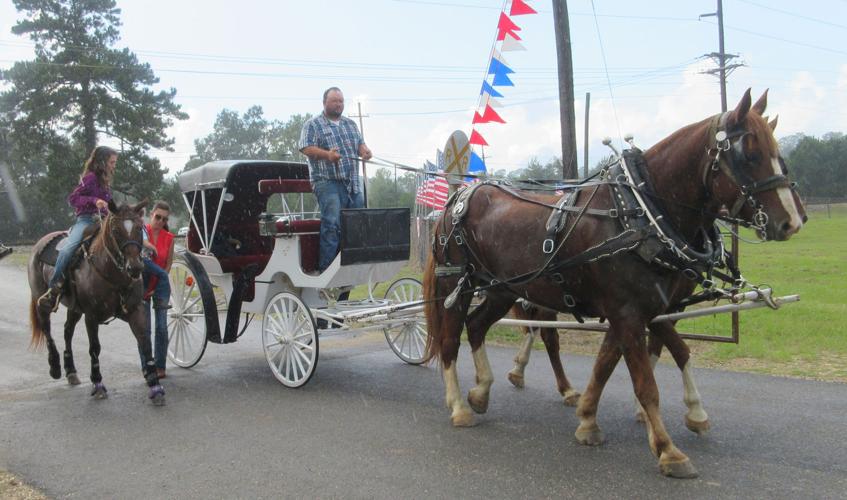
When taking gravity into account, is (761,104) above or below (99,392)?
above

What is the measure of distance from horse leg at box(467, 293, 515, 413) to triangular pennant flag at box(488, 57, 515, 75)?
487 cm

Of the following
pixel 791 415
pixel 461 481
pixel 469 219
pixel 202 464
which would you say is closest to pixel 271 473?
pixel 202 464

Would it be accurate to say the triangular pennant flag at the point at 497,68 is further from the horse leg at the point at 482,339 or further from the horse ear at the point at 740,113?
the horse ear at the point at 740,113

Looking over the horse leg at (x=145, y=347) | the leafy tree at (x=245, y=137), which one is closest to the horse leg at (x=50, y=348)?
the horse leg at (x=145, y=347)

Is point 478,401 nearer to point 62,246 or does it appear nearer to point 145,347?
point 145,347

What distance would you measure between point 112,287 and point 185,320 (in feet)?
5.20

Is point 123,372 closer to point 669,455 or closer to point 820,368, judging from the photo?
point 669,455

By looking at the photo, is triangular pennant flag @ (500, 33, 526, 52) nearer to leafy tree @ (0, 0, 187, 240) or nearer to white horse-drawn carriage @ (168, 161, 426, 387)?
white horse-drawn carriage @ (168, 161, 426, 387)

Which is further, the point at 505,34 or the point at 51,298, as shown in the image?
the point at 505,34

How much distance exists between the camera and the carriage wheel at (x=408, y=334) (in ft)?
24.2

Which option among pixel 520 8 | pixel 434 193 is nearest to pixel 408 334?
pixel 520 8

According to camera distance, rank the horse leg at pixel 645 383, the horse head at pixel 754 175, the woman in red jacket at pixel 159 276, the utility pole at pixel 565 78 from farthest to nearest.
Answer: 1. the utility pole at pixel 565 78
2. the woman in red jacket at pixel 159 276
3. the horse leg at pixel 645 383
4. the horse head at pixel 754 175

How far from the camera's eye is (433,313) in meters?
5.72

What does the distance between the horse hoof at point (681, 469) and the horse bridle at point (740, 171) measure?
54.1 inches
